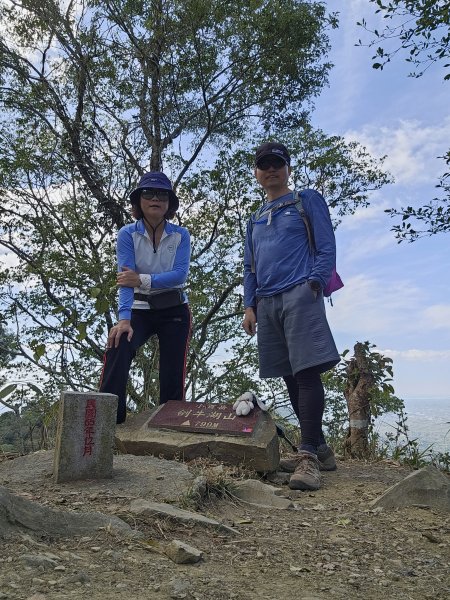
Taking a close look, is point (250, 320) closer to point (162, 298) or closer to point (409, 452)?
point (162, 298)

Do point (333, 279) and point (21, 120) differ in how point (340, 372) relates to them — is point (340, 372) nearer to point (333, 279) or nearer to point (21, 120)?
point (333, 279)

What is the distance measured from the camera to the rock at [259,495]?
3.28 m

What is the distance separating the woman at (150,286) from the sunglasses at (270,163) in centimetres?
77

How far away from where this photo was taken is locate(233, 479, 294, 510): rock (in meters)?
3.28

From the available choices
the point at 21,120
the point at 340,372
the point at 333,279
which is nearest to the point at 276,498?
the point at 333,279

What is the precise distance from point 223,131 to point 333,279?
8486mm

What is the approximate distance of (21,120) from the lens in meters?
11.3

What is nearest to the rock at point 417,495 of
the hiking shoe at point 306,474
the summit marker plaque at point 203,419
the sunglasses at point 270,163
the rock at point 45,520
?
the hiking shoe at point 306,474

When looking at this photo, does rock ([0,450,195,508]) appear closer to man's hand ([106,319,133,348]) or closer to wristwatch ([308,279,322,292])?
man's hand ([106,319,133,348])

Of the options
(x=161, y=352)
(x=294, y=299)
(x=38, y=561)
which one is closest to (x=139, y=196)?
(x=161, y=352)

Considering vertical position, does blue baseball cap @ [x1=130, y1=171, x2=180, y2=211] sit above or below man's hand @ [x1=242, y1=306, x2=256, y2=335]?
above

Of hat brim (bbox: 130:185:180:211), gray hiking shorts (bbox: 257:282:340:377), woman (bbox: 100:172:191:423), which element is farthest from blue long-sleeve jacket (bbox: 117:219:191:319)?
gray hiking shorts (bbox: 257:282:340:377)

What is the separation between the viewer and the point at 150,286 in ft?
13.6

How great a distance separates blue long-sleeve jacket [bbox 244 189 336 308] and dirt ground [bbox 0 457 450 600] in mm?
1388
